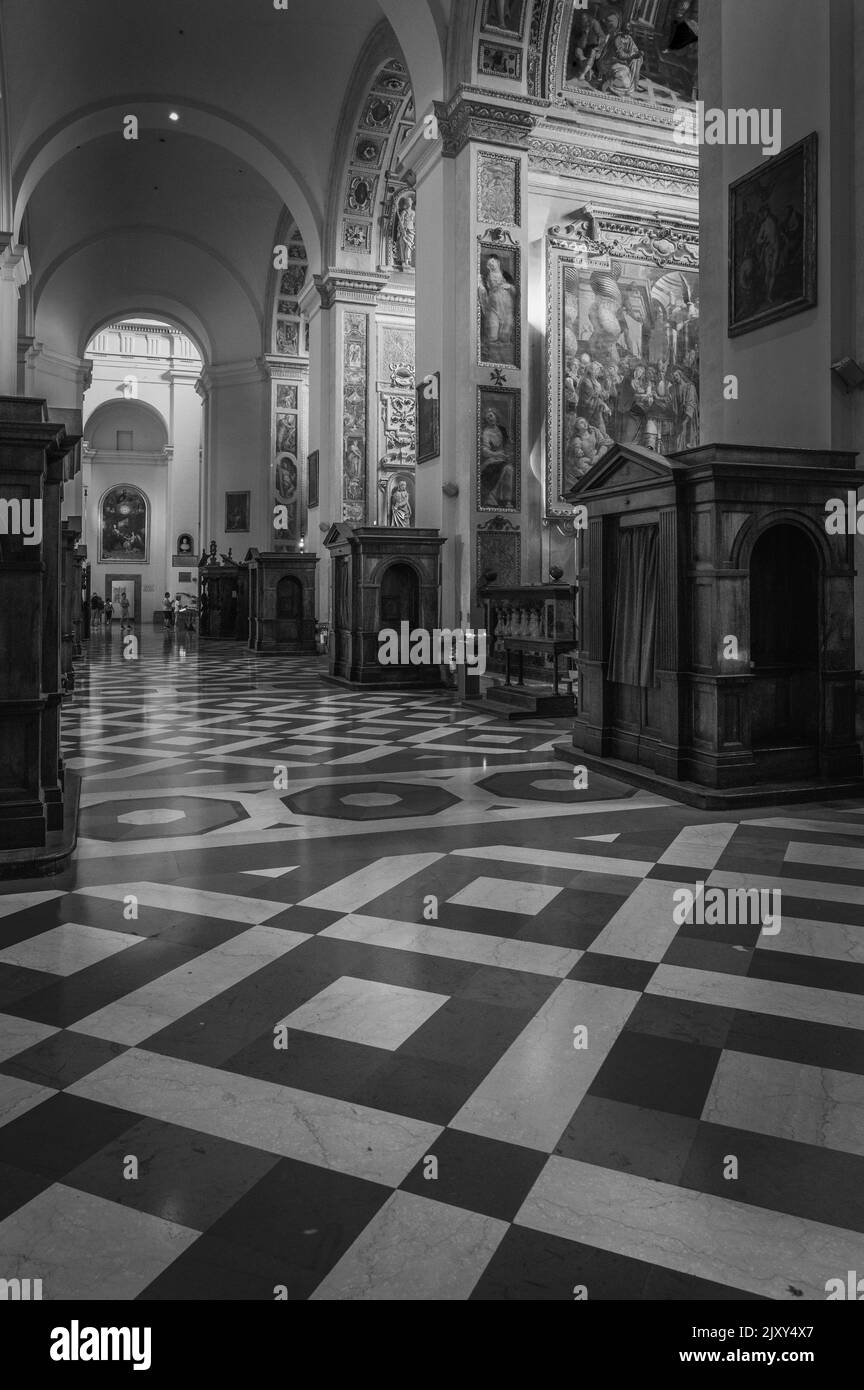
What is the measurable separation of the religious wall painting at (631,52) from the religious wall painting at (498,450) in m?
5.31

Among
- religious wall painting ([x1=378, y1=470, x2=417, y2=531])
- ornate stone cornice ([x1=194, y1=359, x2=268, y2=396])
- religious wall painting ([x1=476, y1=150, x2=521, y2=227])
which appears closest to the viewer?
religious wall painting ([x1=476, y1=150, x2=521, y2=227])

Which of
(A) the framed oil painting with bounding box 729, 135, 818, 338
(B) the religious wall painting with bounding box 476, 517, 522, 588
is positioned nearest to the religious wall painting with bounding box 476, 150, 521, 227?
(B) the religious wall painting with bounding box 476, 517, 522, 588

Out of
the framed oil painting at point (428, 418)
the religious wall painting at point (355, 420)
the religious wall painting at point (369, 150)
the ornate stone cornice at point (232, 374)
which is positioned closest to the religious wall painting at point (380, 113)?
the religious wall painting at point (369, 150)

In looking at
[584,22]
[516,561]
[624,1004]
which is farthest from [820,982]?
[584,22]

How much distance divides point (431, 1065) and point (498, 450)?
11.7m

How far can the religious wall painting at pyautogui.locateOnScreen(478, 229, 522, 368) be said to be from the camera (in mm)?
13211

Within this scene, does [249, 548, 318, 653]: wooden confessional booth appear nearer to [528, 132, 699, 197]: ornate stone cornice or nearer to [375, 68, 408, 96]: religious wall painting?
A: [375, 68, 408, 96]: religious wall painting

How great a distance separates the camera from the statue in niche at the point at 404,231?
63.3ft

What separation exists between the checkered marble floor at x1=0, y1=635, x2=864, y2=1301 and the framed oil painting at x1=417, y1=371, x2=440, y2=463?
987 centimetres

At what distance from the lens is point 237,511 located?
2934 cm

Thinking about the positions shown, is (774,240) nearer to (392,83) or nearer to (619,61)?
(619,61)

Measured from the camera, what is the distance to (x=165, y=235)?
1078 inches

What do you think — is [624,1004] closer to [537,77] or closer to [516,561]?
[516,561]
